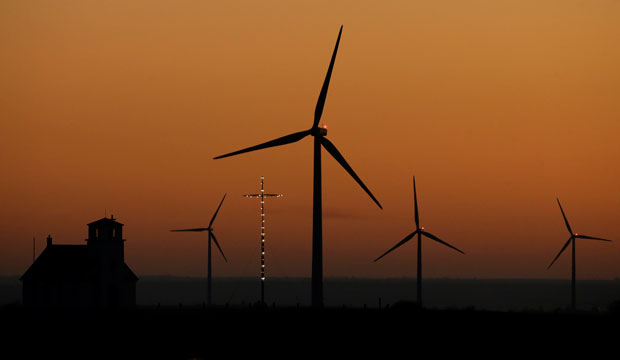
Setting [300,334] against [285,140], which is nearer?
[300,334]

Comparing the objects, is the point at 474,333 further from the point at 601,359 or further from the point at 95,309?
the point at 95,309

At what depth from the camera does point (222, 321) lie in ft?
318

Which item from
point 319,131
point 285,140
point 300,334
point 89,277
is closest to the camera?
point 300,334

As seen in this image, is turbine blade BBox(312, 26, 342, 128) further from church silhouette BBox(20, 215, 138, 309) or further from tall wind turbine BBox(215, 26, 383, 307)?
church silhouette BBox(20, 215, 138, 309)

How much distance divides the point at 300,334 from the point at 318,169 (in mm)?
14536

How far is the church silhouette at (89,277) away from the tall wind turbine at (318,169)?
26946mm

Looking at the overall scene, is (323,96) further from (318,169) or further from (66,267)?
(66,267)

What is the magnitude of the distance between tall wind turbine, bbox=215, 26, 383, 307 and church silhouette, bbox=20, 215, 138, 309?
88.4 feet

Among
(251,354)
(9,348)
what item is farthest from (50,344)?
(251,354)

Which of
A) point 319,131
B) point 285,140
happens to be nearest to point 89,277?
point 285,140

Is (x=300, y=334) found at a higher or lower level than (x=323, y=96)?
lower

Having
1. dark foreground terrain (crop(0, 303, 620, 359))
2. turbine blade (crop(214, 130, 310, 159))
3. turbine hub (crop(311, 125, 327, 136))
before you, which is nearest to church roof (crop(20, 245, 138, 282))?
dark foreground terrain (crop(0, 303, 620, 359))

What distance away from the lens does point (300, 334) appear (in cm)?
8725

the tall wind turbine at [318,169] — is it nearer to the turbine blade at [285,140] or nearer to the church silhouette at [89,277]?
the turbine blade at [285,140]
